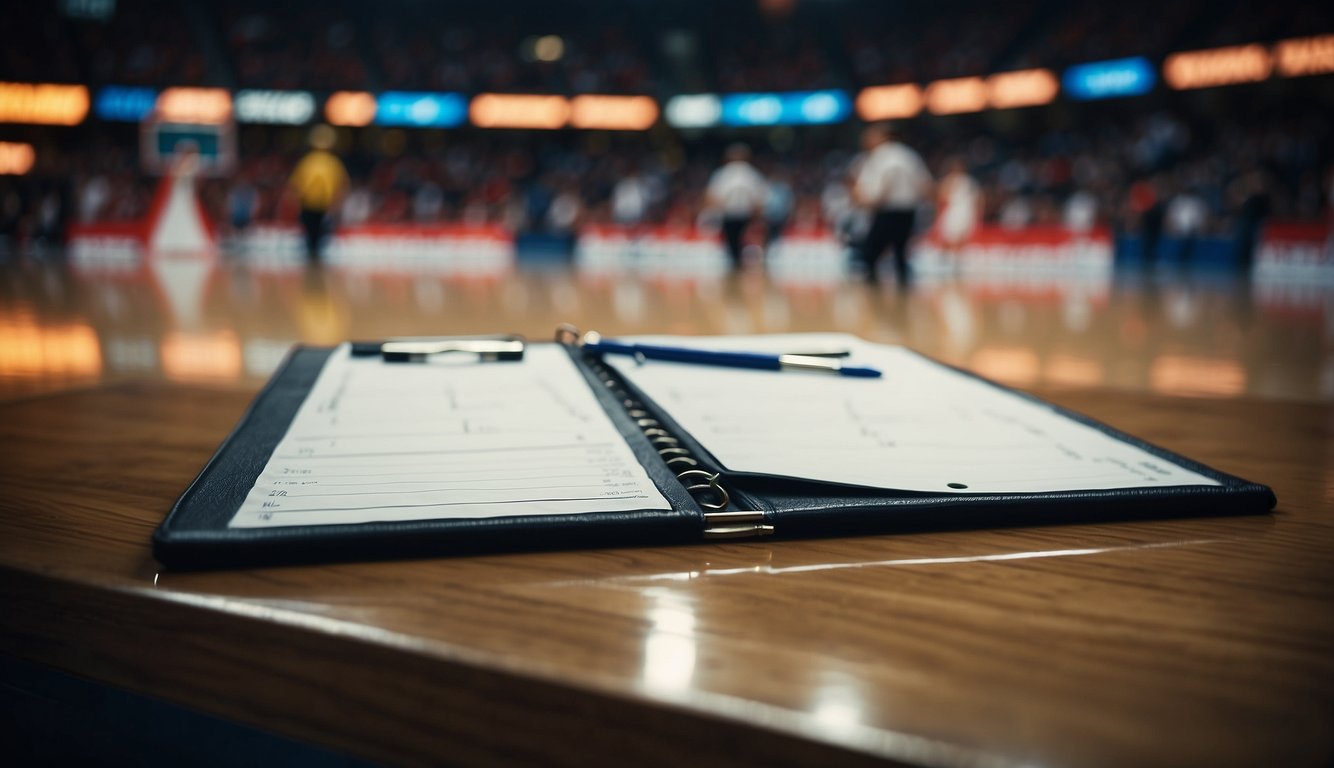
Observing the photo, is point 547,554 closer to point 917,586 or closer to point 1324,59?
point 917,586

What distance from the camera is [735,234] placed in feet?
21.1

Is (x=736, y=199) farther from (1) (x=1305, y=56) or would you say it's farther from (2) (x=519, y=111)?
(2) (x=519, y=111)

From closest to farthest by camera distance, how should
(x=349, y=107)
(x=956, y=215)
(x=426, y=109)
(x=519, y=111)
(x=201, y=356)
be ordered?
(x=201, y=356) < (x=956, y=215) < (x=349, y=107) < (x=426, y=109) < (x=519, y=111)

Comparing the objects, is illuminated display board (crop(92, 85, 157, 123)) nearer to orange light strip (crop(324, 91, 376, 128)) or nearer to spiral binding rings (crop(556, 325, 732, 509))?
orange light strip (crop(324, 91, 376, 128))

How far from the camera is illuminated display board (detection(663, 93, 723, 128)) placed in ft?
43.4

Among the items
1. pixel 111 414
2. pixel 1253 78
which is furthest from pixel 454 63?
pixel 111 414

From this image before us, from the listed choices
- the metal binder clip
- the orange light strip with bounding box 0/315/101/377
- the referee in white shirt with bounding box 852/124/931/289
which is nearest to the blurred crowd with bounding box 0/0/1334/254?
the referee in white shirt with bounding box 852/124/931/289

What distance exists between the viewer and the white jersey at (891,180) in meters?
4.60

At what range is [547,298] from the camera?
2.78 m

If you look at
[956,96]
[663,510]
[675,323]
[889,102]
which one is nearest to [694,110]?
[889,102]

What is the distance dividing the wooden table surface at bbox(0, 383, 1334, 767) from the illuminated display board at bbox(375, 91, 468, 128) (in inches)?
529

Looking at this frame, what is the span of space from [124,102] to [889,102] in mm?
9664

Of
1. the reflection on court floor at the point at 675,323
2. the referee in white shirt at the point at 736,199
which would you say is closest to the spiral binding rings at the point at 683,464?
the reflection on court floor at the point at 675,323

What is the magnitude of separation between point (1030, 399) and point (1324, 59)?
9.23m
